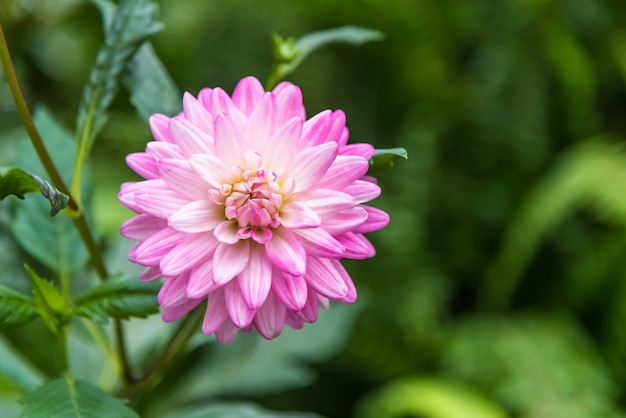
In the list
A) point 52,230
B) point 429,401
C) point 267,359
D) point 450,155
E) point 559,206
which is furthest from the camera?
point 450,155

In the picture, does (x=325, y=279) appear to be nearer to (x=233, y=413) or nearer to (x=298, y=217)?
(x=298, y=217)

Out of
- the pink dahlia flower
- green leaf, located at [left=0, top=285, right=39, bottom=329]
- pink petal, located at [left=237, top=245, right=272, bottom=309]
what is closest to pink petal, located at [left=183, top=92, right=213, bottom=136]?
the pink dahlia flower

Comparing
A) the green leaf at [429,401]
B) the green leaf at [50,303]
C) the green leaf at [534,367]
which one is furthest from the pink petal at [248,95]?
the green leaf at [534,367]

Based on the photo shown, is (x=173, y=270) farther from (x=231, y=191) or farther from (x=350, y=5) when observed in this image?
(x=350, y=5)

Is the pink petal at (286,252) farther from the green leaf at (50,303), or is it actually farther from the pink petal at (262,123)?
the green leaf at (50,303)

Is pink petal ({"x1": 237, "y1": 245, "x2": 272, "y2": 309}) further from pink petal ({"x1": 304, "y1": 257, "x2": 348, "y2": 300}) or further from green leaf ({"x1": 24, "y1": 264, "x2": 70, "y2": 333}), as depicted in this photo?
green leaf ({"x1": 24, "y1": 264, "x2": 70, "y2": 333})

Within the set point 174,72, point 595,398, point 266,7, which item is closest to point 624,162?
point 595,398

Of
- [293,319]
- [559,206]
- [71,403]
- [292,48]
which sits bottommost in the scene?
[71,403]

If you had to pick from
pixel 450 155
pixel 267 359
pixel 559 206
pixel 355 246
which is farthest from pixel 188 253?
pixel 450 155
